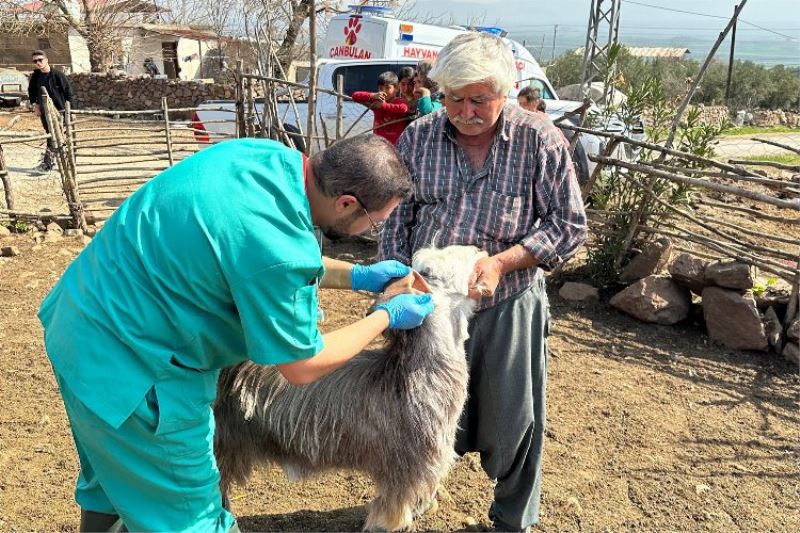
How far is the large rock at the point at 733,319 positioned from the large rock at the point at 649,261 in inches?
23.2

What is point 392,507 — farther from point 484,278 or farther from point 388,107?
point 388,107

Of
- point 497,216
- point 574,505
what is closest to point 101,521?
point 497,216

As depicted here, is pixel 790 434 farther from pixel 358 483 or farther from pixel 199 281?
pixel 199 281

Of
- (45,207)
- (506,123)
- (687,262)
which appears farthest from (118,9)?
(506,123)

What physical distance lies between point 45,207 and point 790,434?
854cm

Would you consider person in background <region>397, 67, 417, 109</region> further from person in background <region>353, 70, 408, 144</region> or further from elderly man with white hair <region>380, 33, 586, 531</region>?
elderly man with white hair <region>380, 33, 586, 531</region>

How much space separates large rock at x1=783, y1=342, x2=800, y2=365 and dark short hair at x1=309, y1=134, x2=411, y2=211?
425cm

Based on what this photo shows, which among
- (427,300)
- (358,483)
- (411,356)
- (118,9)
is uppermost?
(118,9)

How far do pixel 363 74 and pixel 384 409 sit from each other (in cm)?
709

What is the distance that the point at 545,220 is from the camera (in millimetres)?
2383

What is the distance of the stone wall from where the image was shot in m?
19.6

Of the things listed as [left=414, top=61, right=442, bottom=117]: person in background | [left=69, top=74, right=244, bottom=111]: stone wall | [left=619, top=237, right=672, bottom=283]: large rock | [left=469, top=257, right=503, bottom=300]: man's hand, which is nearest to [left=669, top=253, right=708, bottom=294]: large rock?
[left=619, top=237, right=672, bottom=283]: large rock

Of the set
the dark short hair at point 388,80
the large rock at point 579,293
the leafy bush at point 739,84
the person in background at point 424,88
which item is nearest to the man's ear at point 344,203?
the large rock at point 579,293

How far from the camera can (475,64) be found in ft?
6.96
